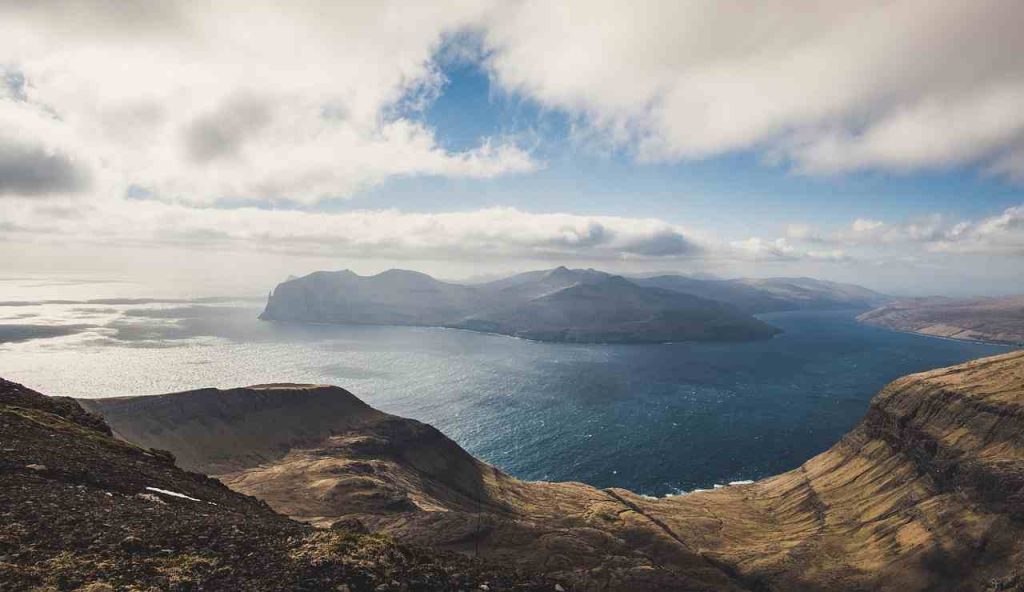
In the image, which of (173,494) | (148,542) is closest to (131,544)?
(148,542)

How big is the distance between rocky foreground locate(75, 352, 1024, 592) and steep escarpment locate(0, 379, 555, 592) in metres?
40.7

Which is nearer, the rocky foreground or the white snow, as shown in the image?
the white snow

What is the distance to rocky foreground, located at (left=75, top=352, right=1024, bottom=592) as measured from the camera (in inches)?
3137

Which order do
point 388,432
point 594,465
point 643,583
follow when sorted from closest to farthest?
point 643,583 → point 388,432 → point 594,465

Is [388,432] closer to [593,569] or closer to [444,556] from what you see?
[593,569]

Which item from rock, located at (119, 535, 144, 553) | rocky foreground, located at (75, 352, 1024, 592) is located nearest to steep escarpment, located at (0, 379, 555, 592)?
rock, located at (119, 535, 144, 553)

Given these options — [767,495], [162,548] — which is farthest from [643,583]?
[767,495]

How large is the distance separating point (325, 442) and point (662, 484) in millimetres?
117770

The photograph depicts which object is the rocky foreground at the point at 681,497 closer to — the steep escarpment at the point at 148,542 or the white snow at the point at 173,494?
the steep escarpment at the point at 148,542

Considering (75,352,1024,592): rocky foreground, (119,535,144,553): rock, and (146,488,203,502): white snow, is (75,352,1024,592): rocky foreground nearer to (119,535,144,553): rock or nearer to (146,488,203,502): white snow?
(146,488,203,502): white snow

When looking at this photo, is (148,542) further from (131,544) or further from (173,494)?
(173,494)

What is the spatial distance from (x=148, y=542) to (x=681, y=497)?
496ft

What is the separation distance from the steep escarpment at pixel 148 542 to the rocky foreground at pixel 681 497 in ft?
134

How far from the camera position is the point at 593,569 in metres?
62.4
